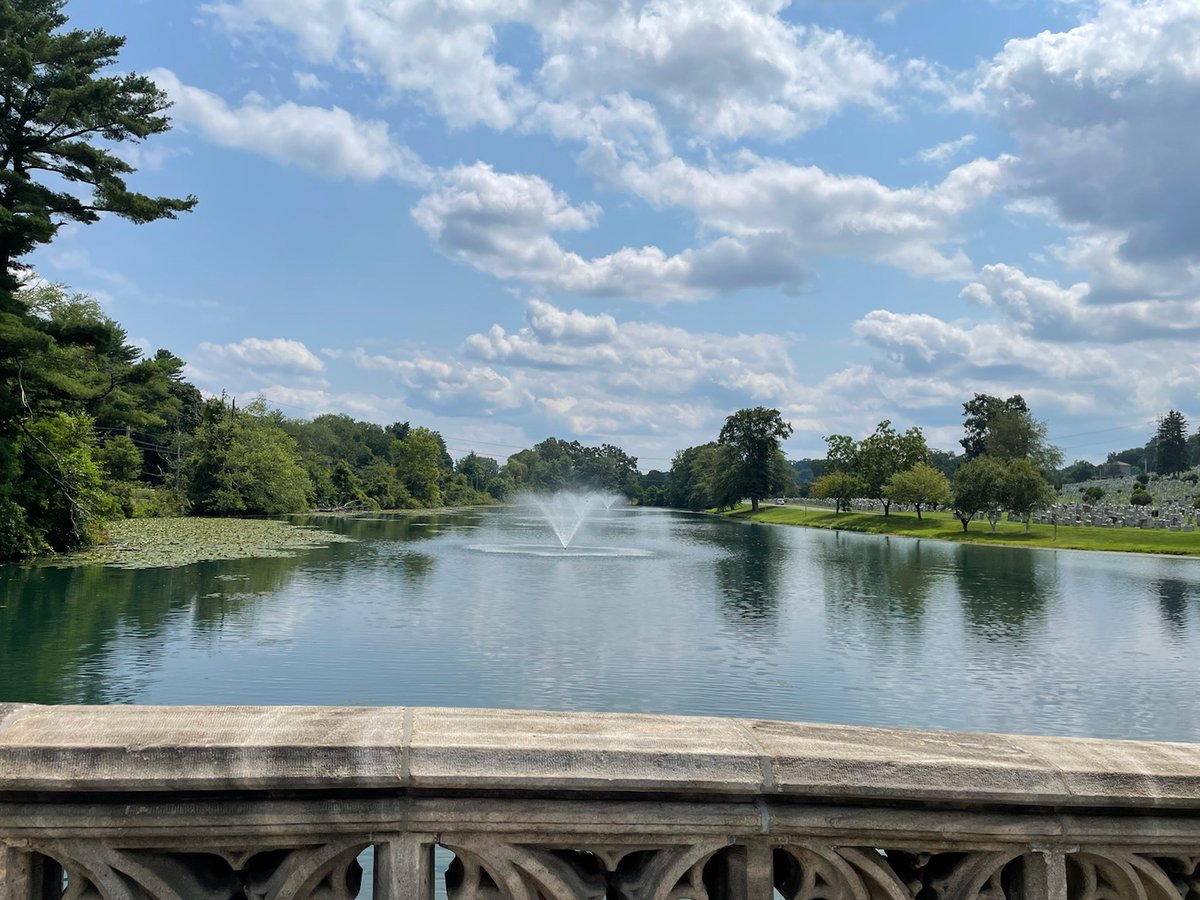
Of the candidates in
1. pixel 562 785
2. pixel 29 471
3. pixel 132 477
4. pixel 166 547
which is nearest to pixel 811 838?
pixel 562 785

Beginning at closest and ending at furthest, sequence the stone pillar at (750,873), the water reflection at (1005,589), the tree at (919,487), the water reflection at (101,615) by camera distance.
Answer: the stone pillar at (750,873) < the water reflection at (101,615) < the water reflection at (1005,589) < the tree at (919,487)

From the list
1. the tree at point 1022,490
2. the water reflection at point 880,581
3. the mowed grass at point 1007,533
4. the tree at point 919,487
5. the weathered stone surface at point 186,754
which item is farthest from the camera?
the tree at point 919,487

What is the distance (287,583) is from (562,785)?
25.3 m

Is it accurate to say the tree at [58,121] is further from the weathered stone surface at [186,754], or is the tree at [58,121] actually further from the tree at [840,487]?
the tree at [840,487]

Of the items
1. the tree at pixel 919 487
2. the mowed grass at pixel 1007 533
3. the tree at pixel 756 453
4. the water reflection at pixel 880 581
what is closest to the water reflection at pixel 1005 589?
the water reflection at pixel 880 581

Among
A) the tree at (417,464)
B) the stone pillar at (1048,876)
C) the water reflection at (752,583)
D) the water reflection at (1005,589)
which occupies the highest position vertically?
the tree at (417,464)

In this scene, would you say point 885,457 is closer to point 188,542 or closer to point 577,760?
point 188,542

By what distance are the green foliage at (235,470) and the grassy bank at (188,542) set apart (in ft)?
26.4

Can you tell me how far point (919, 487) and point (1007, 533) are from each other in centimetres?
1196

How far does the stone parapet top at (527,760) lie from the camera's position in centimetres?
208

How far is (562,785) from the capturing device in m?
2.14

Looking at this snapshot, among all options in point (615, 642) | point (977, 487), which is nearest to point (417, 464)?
point (977, 487)

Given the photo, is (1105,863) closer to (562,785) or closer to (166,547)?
(562,785)

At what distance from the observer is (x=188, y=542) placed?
125 feet
